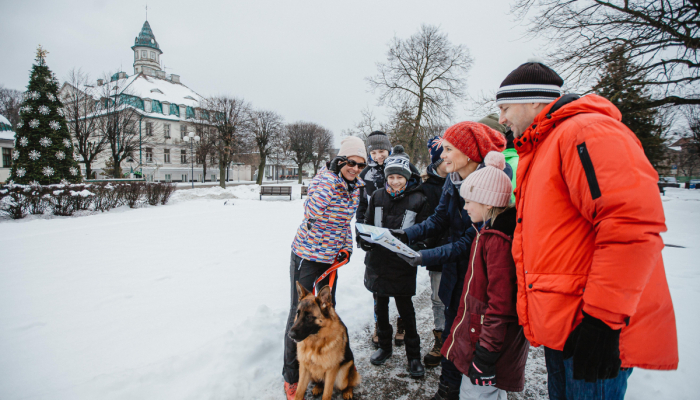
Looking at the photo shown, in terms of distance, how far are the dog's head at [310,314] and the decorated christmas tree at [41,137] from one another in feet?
59.5

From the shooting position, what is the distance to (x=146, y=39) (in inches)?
2196

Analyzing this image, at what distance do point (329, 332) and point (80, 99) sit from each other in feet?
101

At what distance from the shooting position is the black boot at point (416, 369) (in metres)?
2.94

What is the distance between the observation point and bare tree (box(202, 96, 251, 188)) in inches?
1276

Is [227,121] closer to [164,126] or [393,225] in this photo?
[164,126]

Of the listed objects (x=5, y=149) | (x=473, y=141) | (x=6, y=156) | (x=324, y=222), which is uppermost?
(x=5, y=149)

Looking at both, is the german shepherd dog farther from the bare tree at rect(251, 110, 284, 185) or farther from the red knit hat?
the bare tree at rect(251, 110, 284, 185)

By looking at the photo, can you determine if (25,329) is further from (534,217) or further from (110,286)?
(534,217)

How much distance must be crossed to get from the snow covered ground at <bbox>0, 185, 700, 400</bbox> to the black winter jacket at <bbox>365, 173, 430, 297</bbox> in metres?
0.87

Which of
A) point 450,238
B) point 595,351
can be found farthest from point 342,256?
point 595,351

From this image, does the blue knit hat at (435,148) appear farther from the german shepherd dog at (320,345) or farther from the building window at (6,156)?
the building window at (6,156)

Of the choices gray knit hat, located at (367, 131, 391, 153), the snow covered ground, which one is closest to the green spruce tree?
the snow covered ground

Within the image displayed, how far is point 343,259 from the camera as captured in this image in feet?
9.57

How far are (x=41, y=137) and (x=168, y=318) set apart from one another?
16943mm
